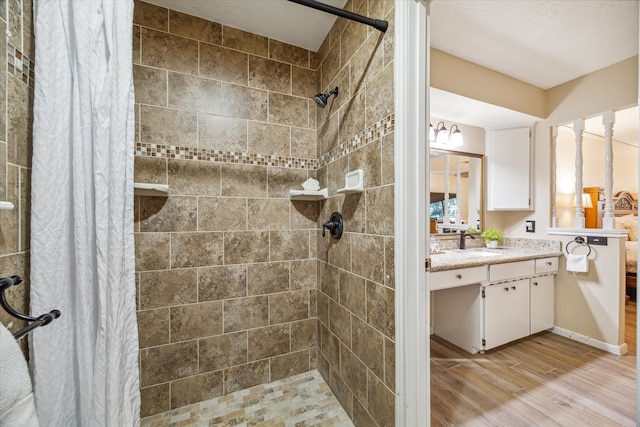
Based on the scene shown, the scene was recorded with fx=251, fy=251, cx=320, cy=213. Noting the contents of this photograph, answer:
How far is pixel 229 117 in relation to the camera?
5.65 feet

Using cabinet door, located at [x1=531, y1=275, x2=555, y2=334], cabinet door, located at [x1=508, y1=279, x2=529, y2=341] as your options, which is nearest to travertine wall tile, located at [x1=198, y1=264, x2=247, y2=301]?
cabinet door, located at [x1=508, y1=279, x2=529, y2=341]

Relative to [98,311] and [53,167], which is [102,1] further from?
[98,311]

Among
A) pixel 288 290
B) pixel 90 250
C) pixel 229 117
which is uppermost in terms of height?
pixel 229 117

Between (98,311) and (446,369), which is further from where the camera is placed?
(446,369)

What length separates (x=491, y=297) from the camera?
2125 mm

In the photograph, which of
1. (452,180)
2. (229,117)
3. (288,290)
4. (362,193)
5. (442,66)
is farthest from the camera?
(452,180)

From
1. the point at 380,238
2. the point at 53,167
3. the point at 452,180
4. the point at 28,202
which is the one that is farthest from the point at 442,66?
the point at 28,202

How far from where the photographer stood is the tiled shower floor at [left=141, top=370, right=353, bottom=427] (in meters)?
1.46

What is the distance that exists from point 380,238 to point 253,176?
1023 mm

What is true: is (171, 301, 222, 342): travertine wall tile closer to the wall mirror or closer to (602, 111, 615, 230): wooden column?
the wall mirror

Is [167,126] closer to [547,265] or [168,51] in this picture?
[168,51]

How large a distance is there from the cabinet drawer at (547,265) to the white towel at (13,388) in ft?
10.9

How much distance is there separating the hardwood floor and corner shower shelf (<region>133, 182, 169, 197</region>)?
6.82 feet

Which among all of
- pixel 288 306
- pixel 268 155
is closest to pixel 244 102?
pixel 268 155
